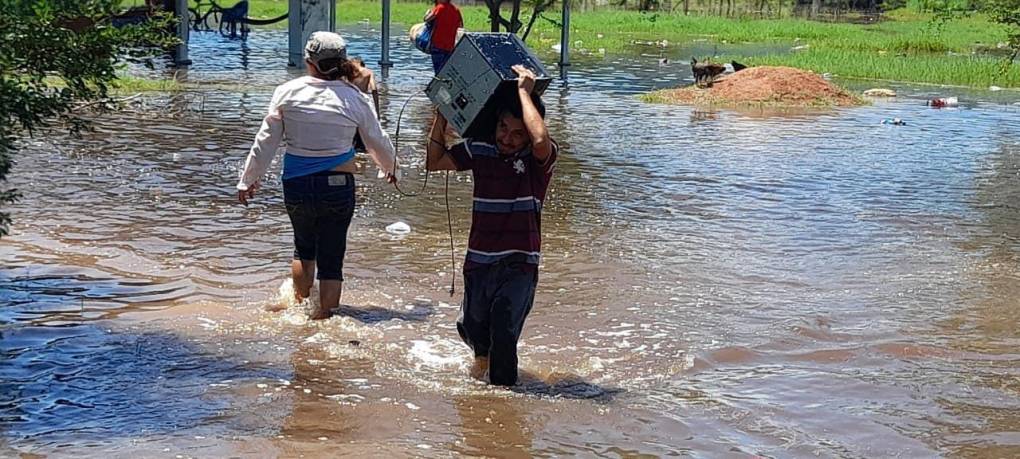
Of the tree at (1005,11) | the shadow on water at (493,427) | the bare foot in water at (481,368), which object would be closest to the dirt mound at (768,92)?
the tree at (1005,11)

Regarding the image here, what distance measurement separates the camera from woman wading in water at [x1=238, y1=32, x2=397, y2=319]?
6305 mm

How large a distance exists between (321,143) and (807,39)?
40.7 m

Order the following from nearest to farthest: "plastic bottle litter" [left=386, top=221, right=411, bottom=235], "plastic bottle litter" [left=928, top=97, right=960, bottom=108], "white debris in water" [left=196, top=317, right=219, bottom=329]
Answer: "white debris in water" [left=196, top=317, right=219, bottom=329] → "plastic bottle litter" [left=386, top=221, right=411, bottom=235] → "plastic bottle litter" [left=928, top=97, right=960, bottom=108]

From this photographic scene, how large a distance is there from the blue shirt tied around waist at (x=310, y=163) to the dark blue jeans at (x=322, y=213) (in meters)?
0.03

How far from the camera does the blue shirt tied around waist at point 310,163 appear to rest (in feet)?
20.9

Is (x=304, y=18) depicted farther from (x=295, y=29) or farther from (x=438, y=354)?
(x=438, y=354)

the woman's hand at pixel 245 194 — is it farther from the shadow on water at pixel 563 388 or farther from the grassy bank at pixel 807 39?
the grassy bank at pixel 807 39

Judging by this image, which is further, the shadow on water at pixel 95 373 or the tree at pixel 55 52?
the tree at pixel 55 52

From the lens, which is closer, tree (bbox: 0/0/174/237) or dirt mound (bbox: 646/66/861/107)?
tree (bbox: 0/0/174/237)

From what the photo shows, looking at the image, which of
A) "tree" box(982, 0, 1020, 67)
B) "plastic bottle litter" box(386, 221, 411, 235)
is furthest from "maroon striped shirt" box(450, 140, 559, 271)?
"tree" box(982, 0, 1020, 67)

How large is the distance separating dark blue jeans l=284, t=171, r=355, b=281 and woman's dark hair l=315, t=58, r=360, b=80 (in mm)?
503

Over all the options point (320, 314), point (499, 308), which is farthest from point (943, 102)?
point (499, 308)

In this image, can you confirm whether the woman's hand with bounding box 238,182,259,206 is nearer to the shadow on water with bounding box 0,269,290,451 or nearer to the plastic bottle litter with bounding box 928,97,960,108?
the shadow on water with bounding box 0,269,290,451

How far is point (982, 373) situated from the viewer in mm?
6168
